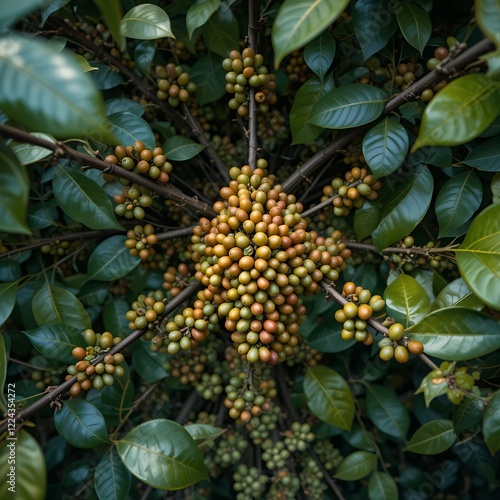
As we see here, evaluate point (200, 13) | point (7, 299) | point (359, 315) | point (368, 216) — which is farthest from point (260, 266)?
point (7, 299)

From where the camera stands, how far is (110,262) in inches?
40.8

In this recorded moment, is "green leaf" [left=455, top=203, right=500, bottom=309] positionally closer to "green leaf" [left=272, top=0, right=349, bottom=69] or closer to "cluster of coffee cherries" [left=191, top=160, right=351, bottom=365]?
"cluster of coffee cherries" [left=191, top=160, right=351, bottom=365]

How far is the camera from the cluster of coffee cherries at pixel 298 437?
3.70 ft

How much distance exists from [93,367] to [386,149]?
2.34 ft

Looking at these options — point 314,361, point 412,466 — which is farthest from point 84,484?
point 412,466

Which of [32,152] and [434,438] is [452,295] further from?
[32,152]

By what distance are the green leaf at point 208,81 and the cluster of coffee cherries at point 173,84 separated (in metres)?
0.04

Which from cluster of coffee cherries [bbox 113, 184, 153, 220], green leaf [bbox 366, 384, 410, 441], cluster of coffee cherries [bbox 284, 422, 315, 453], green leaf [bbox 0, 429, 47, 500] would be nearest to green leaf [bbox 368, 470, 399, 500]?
green leaf [bbox 366, 384, 410, 441]

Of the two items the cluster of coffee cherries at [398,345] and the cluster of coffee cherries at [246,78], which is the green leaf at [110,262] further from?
the cluster of coffee cherries at [398,345]

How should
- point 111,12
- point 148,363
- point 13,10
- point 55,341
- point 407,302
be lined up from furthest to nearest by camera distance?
point 148,363 < point 55,341 < point 407,302 < point 111,12 < point 13,10

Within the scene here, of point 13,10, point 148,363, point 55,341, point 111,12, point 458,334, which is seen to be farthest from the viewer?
point 148,363

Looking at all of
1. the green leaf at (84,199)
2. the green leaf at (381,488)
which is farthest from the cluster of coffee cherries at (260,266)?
the green leaf at (381,488)

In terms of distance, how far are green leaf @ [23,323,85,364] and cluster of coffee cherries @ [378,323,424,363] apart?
636 mm

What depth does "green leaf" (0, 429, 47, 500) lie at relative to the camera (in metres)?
0.71
